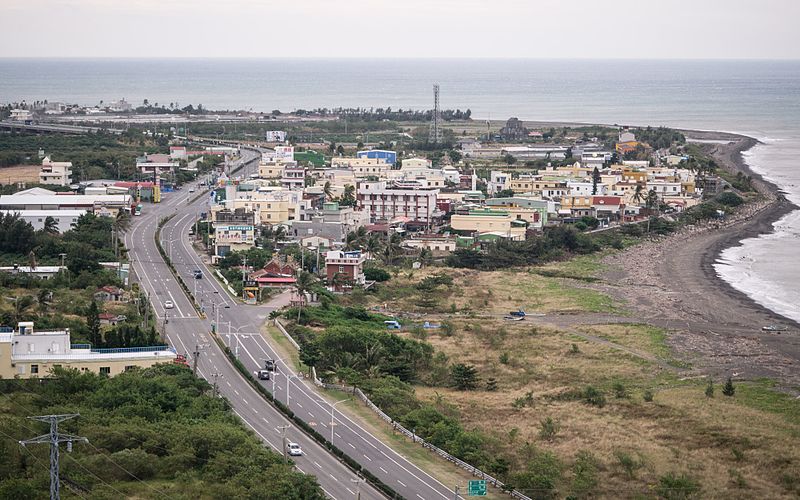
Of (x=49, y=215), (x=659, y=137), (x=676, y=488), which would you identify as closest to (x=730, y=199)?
(x=659, y=137)

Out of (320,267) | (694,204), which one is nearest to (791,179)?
(694,204)

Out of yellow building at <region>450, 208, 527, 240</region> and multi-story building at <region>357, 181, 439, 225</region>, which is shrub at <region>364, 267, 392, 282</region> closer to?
yellow building at <region>450, 208, 527, 240</region>

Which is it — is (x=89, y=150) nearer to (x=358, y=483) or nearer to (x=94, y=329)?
(x=94, y=329)

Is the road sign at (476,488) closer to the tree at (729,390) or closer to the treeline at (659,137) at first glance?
the tree at (729,390)

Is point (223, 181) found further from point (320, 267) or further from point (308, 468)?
point (308, 468)

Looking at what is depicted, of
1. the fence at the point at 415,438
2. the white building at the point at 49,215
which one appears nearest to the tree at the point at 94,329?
the fence at the point at 415,438

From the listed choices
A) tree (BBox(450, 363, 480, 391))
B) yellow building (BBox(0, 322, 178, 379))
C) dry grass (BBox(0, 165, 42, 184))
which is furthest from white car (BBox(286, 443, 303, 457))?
dry grass (BBox(0, 165, 42, 184))
